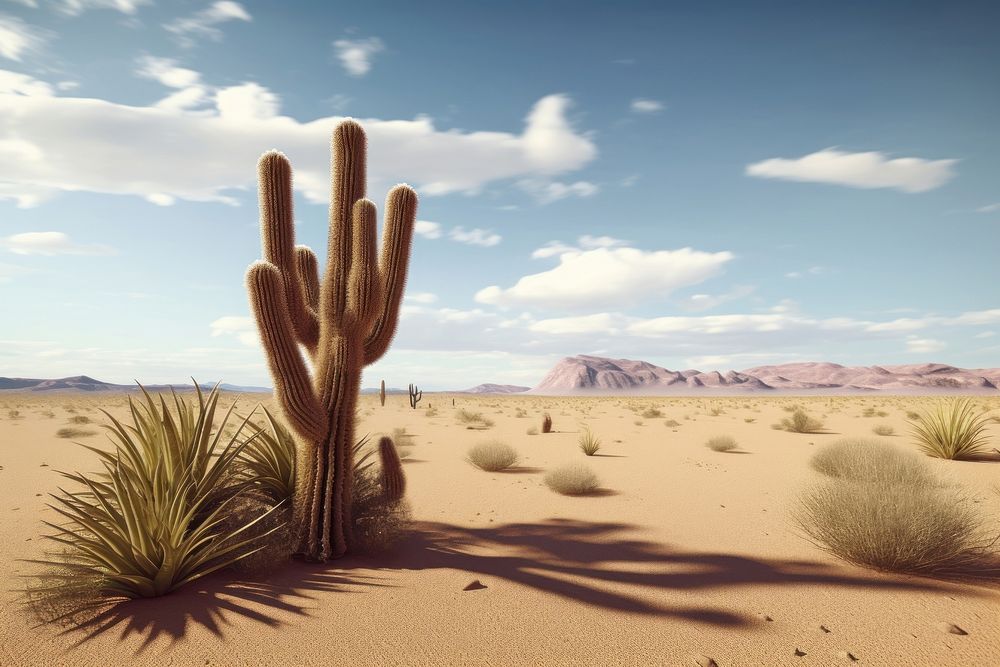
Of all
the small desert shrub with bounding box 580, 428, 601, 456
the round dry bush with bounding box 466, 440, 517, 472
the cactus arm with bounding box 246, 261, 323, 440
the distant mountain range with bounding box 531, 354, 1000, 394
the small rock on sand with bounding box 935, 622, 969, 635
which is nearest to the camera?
the small rock on sand with bounding box 935, 622, 969, 635

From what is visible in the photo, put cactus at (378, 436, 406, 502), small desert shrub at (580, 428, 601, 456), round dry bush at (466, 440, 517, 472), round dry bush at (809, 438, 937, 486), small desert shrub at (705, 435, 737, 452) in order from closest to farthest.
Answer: cactus at (378, 436, 406, 502) < round dry bush at (809, 438, 937, 486) < round dry bush at (466, 440, 517, 472) < small desert shrub at (580, 428, 601, 456) < small desert shrub at (705, 435, 737, 452)

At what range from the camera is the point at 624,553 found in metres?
6.82

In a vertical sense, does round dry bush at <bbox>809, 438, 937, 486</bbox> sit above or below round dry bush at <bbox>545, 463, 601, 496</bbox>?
above

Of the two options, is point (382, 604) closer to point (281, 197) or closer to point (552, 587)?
point (552, 587)

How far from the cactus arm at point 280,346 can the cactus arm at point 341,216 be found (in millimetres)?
578

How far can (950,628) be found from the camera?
4.78 meters

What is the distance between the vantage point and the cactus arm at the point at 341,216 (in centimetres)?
652

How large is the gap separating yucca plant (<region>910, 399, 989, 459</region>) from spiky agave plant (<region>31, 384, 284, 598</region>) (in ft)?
47.2

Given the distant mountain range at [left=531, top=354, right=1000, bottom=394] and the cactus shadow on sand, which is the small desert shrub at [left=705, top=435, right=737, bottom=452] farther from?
the distant mountain range at [left=531, top=354, right=1000, bottom=394]

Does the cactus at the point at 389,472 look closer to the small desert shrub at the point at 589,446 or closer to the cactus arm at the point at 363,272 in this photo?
the cactus arm at the point at 363,272

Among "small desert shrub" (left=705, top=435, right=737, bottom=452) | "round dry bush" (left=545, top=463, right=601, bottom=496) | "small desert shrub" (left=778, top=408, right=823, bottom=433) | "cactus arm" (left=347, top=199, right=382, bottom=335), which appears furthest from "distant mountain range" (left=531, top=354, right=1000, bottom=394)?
"cactus arm" (left=347, top=199, right=382, bottom=335)

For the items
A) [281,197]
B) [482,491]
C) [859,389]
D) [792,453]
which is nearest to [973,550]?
[482,491]

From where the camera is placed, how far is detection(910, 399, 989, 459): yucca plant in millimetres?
13031

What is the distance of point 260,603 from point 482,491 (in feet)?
19.0
